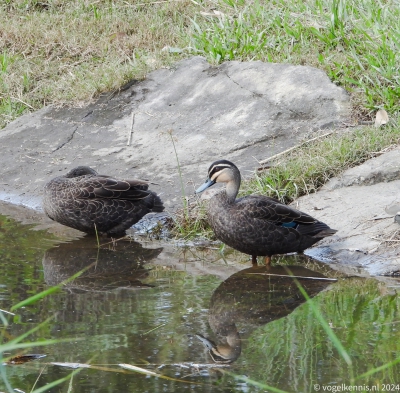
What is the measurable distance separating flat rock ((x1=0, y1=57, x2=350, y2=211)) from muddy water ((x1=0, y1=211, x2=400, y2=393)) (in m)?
1.43

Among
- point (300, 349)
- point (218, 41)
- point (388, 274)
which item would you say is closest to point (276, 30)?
point (218, 41)

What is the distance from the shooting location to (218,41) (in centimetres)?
1024

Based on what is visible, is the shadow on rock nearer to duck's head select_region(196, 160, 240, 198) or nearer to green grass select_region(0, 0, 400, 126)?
duck's head select_region(196, 160, 240, 198)

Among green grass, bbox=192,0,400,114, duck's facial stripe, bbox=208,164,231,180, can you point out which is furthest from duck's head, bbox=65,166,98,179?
green grass, bbox=192,0,400,114

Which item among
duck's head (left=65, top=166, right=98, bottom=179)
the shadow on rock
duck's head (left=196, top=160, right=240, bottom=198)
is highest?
duck's head (left=196, top=160, right=240, bottom=198)

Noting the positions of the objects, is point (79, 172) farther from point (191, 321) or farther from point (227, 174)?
point (191, 321)

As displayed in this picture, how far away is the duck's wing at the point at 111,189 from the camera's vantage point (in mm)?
7676

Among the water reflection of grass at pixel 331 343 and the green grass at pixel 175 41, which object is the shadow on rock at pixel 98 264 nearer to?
the water reflection of grass at pixel 331 343

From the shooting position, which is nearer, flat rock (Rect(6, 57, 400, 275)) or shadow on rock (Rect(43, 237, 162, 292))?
shadow on rock (Rect(43, 237, 162, 292))

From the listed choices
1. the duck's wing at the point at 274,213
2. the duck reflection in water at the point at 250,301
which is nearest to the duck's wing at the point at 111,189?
the duck's wing at the point at 274,213

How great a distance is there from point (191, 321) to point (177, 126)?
14.0ft

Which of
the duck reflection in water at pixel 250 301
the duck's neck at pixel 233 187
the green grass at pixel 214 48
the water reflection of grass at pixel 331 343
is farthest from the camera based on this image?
the green grass at pixel 214 48

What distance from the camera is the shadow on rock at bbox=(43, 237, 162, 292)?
6308 millimetres

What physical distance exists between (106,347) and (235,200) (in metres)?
2.46
